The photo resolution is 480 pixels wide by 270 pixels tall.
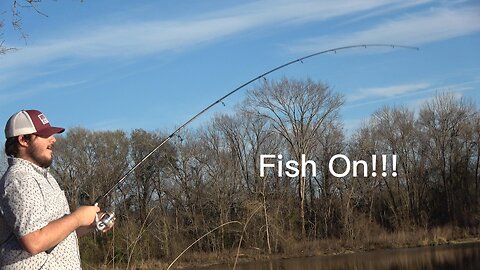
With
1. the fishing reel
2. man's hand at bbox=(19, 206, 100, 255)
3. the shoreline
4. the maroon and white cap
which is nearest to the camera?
man's hand at bbox=(19, 206, 100, 255)

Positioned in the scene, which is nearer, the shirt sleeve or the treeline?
the shirt sleeve

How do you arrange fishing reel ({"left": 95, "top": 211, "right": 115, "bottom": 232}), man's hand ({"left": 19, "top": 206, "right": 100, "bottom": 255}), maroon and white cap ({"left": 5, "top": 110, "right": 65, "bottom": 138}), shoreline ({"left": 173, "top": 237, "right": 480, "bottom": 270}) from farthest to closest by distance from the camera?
shoreline ({"left": 173, "top": 237, "right": 480, "bottom": 270}) → fishing reel ({"left": 95, "top": 211, "right": 115, "bottom": 232}) → maroon and white cap ({"left": 5, "top": 110, "right": 65, "bottom": 138}) → man's hand ({"left": 19, "top": 206, "right": 100, "bottom": 255})

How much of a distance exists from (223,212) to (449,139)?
14.5 metres

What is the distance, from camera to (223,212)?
106 feet

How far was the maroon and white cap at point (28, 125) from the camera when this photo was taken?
223 centimetres

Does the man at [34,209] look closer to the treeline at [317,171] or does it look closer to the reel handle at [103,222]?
the reel handle at [103,222]

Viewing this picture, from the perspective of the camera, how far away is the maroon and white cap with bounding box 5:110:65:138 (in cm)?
223

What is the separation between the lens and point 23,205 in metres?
2.07

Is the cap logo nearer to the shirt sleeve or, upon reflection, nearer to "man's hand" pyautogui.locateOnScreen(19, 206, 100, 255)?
the shirt sleeve

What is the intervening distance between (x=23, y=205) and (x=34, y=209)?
4 centimetres

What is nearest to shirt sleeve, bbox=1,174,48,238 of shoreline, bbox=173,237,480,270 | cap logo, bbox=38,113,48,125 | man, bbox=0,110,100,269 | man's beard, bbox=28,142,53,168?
man, bbox=0,110,100,269

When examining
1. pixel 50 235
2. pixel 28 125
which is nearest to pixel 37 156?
pixel 28 125

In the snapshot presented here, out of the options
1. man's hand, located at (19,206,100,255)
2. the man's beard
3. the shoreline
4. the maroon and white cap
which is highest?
the maroon and white cap

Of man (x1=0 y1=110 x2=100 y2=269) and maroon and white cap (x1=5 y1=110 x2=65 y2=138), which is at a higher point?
maroon and white cap (x1=5 y1=110 x2=65 y2=138)
